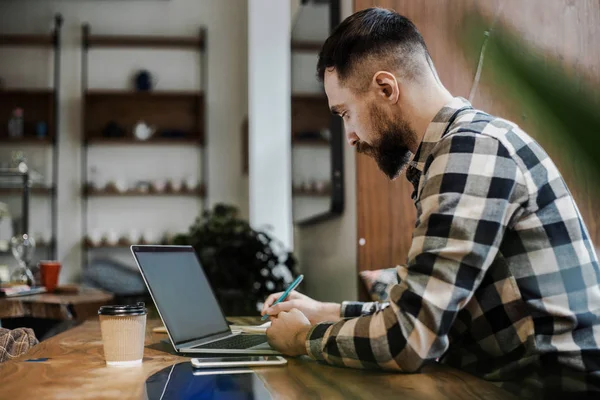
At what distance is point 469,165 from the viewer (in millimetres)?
973

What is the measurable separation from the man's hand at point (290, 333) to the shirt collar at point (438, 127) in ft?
1.15

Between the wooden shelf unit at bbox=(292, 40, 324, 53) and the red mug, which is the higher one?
the wooden shelf unit at bbox=(292, 40, 324, 53)

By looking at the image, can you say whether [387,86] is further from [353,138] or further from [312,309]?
[312,309]

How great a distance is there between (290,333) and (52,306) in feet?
5.27

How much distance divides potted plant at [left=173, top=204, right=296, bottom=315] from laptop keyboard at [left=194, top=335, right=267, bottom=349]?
1.68 meters

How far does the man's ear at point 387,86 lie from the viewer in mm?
1222

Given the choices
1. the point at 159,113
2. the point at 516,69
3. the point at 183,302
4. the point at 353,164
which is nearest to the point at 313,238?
the point at 353,164

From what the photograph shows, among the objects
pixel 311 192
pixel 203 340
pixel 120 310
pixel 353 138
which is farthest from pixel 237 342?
pixel 311 192

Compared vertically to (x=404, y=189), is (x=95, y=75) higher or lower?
higher

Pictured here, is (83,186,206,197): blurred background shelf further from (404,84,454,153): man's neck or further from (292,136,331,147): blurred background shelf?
(404,84,454,153): man's neck

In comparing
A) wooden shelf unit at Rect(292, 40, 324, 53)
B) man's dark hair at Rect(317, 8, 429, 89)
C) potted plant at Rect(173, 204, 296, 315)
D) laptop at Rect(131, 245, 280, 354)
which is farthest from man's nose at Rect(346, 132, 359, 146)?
potted plant at Rect(173, 204, 296, 315)

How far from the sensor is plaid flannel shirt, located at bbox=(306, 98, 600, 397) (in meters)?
0.94

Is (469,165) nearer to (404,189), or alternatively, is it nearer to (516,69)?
(516,69)

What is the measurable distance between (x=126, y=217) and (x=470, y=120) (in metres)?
5.26
